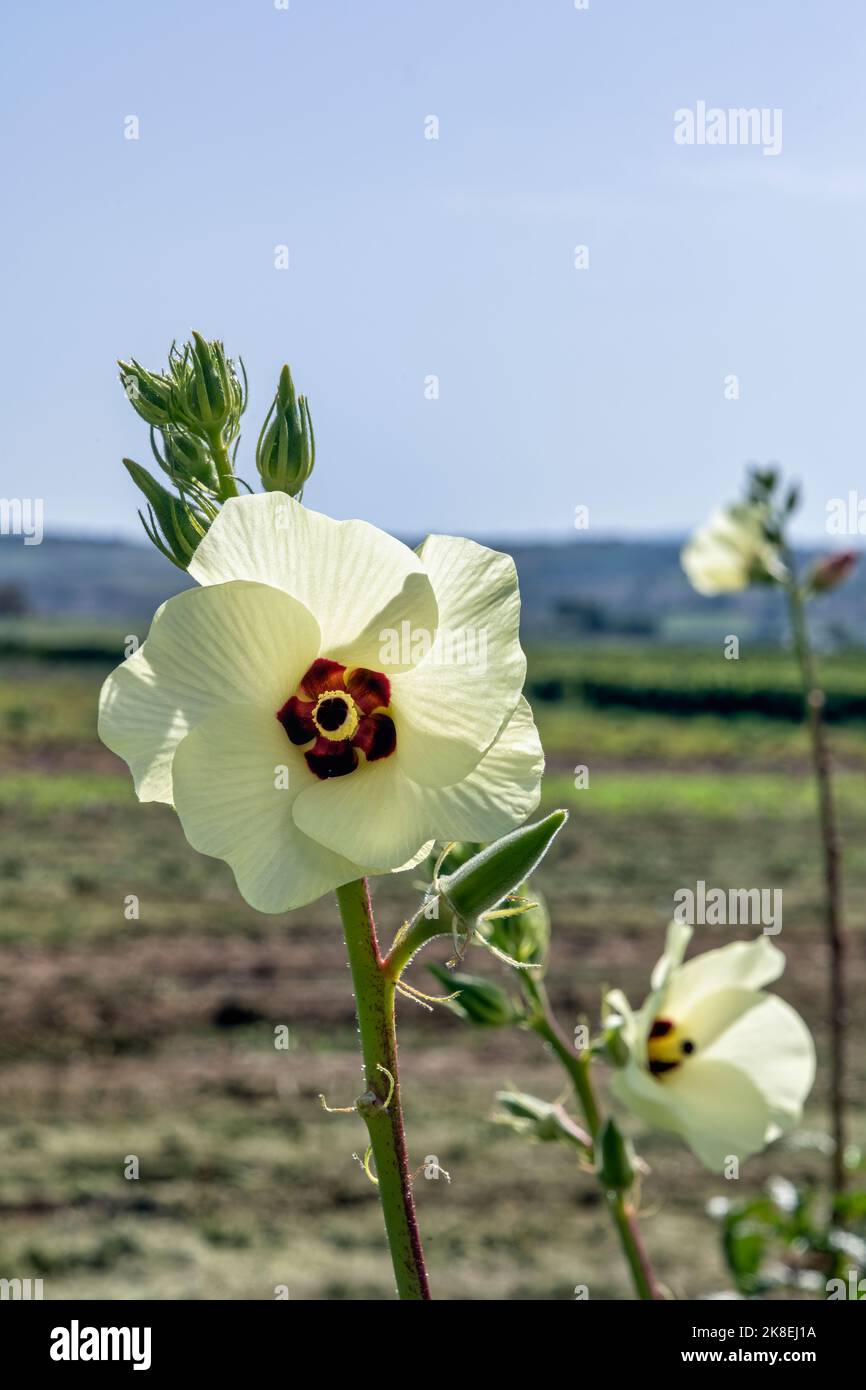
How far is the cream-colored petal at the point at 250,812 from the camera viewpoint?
35.7 inches

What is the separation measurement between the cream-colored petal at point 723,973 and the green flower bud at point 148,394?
0.79m

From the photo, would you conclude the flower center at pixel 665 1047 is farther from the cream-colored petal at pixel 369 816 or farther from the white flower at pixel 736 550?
the white flower at pixel 736 550

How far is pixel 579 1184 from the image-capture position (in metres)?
6.14

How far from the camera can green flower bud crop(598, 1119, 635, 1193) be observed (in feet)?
4.33

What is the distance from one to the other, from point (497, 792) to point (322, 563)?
0.64ft

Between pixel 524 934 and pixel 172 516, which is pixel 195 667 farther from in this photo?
pixel 524 934

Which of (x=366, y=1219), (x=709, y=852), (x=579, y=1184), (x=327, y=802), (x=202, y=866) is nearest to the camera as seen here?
(x=327, y=802)

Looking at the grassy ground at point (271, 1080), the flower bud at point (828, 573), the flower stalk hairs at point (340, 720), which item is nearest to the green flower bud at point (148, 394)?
the flower stalk hairs at point (340, 720)

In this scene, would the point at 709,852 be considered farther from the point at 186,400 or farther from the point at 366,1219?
the point at 186,400

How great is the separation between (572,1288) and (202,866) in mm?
7058

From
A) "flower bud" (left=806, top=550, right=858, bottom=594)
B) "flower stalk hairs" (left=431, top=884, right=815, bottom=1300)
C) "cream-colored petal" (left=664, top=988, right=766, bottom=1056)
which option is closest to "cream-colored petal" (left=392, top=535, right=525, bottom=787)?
"flower stalk hairs" (left=431, top=884, right=815, bottom=1300)

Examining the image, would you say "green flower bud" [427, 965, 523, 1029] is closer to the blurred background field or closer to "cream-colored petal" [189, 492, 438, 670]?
the blurred background field

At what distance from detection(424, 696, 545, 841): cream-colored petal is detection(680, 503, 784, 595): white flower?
2.89 metres
